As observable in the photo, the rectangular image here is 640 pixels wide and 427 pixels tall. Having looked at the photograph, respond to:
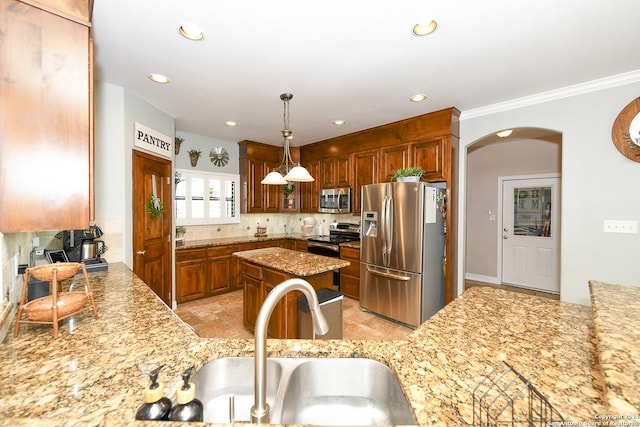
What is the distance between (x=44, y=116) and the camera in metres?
1.01

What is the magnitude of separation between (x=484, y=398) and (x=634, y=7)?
243cm

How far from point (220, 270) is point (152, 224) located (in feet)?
4.51

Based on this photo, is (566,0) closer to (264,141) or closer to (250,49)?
(250,49)

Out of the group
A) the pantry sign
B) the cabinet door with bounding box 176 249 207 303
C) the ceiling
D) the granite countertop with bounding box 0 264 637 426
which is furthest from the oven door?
the granite countertop with bounding box 0 264 637 426

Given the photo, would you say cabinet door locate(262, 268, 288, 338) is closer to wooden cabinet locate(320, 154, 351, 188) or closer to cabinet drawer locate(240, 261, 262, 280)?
cabinet drawer locate(240, 261, 262, 280)

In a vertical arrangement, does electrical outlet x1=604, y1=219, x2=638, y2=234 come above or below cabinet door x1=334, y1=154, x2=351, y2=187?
below

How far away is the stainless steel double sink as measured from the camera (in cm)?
90

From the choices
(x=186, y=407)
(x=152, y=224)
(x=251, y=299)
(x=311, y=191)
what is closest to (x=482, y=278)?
(x=311, y=191)

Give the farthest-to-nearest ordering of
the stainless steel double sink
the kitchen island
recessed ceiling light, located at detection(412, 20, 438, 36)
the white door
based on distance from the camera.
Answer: the white door, the kitchen island, recessed ceiling light, located at detection(412, 20, 438, 36), the stainless steel double sink

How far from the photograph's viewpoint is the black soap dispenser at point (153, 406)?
2.07 ft

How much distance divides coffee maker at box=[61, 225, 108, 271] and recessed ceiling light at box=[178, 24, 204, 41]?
1.76m

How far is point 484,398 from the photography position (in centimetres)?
73

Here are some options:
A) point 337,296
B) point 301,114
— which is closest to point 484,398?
point 337,296

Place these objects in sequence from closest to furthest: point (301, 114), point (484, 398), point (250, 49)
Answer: point (484, 398)
point (250, 49)
point (301, 114)
